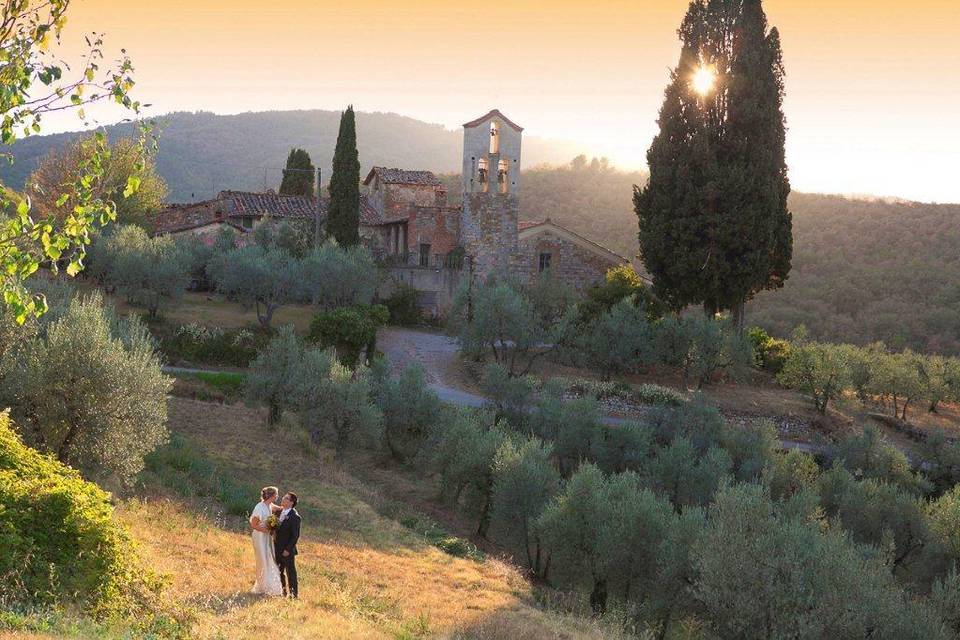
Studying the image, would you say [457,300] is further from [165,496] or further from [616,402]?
[165,496]

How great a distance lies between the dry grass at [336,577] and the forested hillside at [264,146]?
274 feet

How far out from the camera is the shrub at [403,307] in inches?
1788

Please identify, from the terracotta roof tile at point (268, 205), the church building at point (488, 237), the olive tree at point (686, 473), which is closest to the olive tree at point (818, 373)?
the olive tree at point (686, 473)

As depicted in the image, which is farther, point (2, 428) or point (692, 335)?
point (692, 335)

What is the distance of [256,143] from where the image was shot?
145 meters

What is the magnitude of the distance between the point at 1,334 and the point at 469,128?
33945 mm

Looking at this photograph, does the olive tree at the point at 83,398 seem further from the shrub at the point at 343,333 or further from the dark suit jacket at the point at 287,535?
the shrub at the point at 343,333

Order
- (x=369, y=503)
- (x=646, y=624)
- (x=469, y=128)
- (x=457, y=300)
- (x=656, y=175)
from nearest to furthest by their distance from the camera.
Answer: (x=646, y=624)
(x=369, y=503)
(x=656, y=175)
(x=457, y=300)
(x=469, y=128)

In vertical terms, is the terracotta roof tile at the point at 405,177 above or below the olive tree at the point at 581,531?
above

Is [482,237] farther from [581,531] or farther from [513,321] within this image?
[581,531]

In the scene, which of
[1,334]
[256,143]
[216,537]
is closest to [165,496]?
[216,537]

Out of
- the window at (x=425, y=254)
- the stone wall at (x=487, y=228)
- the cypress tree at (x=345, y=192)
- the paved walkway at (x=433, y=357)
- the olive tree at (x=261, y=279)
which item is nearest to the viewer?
the paved walkway at (x=433, y=357)

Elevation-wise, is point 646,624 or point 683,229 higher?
point 683,229

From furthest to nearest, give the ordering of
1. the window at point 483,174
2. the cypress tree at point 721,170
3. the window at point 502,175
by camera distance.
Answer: the window at point 502,175 < the window at point 483,174 < the cypress tree at point 721,170
